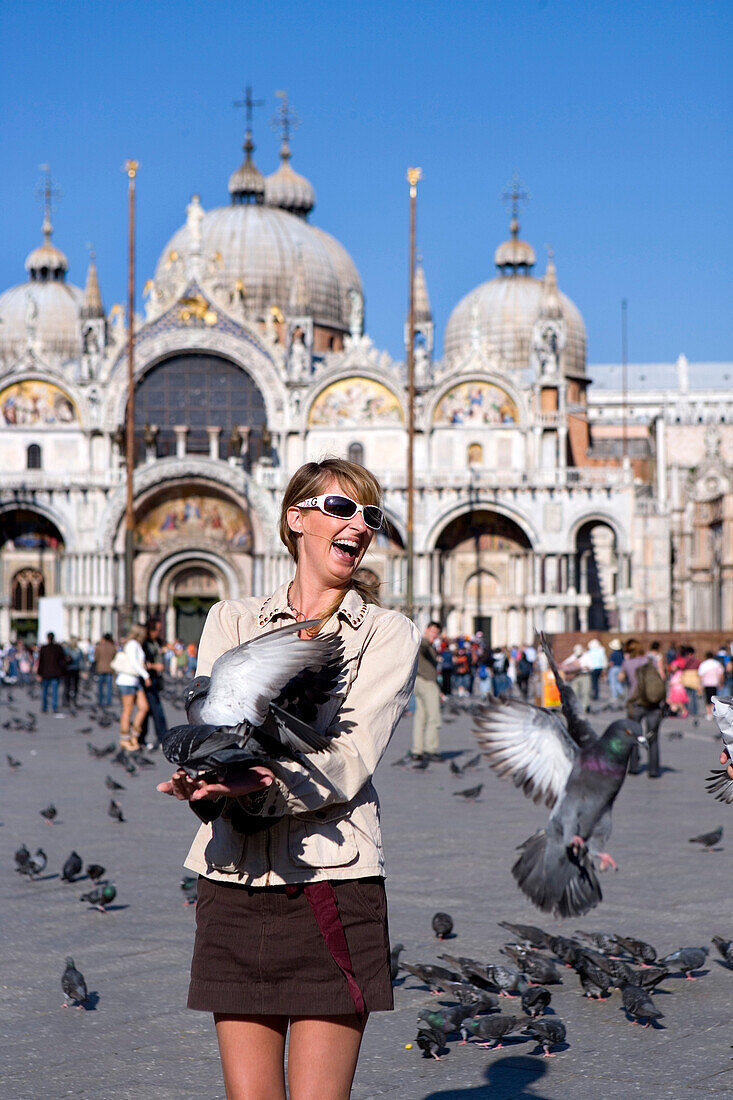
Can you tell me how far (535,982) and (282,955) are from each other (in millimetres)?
3070

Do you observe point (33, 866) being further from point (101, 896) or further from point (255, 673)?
point (255, 673)

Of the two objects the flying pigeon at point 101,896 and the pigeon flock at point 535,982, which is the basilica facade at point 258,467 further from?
the pigeon flock at point 535,982

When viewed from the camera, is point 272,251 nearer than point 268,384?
No

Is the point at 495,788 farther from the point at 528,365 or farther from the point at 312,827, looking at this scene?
the point at 528,365

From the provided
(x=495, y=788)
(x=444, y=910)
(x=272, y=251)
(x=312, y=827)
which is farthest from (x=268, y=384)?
(x=312, y=827)

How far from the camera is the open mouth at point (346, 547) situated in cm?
301

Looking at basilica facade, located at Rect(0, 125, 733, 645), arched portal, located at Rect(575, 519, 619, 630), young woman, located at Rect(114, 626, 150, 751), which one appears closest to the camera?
young woman, located at Rect(114, 626, 150, 751)

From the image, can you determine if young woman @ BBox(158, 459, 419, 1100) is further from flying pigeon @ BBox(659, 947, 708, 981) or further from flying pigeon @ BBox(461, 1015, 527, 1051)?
flying pigeon @ BBox(659, 947, 708, 981)

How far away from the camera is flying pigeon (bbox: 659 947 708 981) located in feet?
18.3

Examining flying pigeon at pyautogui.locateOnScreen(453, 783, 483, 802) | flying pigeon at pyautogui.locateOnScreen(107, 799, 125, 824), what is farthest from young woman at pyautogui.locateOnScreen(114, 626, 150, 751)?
flying pigeon at pyautogui.locateOnScreen(107, 799, 125, 824)

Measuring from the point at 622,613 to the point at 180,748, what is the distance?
4006 cm

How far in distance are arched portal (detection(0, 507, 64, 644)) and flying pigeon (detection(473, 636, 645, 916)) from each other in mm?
37945

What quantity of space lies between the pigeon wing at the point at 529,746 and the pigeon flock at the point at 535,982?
0.67 meters

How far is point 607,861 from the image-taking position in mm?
6125
